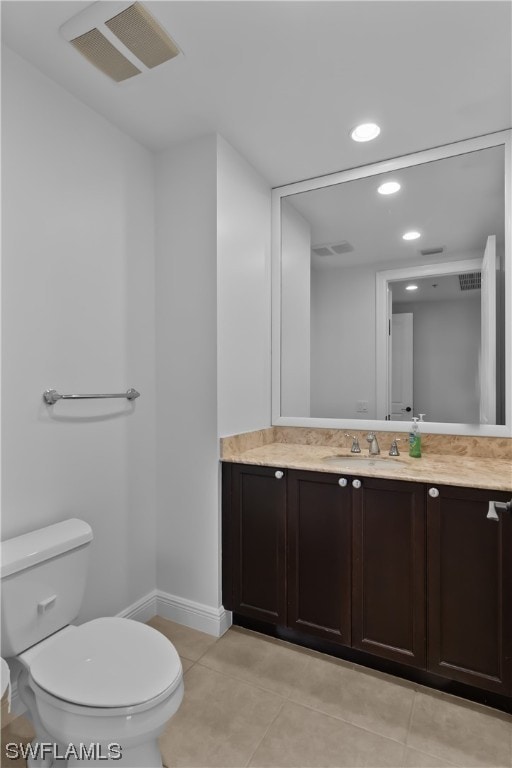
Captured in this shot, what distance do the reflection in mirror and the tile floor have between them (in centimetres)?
123

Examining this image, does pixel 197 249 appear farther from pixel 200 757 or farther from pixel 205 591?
pixel 200 757

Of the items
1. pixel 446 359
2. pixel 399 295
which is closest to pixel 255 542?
pixel 446 359

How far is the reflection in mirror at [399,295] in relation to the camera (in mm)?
2102

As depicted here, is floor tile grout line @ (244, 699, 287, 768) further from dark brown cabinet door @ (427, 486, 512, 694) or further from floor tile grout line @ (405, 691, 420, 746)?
dark brown cabinet door @ (427, 486, 512, 694)

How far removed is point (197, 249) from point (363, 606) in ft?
5.90

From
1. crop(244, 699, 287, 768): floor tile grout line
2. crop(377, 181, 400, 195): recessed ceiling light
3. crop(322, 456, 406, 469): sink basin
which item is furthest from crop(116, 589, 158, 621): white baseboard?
crop(377, 181, 400, 195): recessed ceiling light

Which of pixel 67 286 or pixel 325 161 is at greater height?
pixel 325 161

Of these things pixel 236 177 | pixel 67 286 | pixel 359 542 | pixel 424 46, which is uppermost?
pixel 424 46

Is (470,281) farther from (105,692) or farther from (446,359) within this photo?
(105,692)

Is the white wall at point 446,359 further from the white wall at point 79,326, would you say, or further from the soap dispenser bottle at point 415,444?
the white wall at point 79,326

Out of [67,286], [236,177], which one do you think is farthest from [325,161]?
[67,286]

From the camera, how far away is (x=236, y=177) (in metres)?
2.23

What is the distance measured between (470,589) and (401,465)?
569mm

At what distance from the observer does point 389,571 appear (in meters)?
1.73
